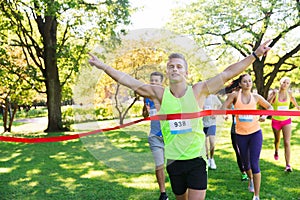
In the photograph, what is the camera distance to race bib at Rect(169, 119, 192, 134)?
3080mm

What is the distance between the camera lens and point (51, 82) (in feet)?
55.9

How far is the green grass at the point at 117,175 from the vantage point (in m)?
3.73

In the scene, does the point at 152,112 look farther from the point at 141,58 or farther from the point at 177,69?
the point at 177,69

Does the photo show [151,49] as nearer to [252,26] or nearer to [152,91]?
[152,91]

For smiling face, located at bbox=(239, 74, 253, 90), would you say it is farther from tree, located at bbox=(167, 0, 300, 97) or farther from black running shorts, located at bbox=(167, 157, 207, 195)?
tree, located at bbox=(167, 0, 300, 97)

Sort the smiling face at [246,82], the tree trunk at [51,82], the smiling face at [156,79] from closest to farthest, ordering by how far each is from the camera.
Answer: the smiling face at [156,79] → the smiling face at [246,82] → the tree trunk at [51,82]

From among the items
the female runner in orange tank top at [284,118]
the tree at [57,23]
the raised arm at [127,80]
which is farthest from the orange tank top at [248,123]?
the tree at [57,23]

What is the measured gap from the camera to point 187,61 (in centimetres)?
299

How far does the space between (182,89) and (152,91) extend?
0.28 meters

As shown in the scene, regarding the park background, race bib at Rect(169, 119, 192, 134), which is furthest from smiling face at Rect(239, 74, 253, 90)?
race bib at Rect(169, 119, 192, 134)

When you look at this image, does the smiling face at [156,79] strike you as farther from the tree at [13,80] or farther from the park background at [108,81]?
the tree at [13,80]

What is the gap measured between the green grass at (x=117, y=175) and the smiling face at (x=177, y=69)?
2.52 feet

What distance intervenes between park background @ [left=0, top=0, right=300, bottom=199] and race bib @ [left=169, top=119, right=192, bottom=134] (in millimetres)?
393

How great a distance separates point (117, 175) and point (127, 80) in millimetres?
4516
